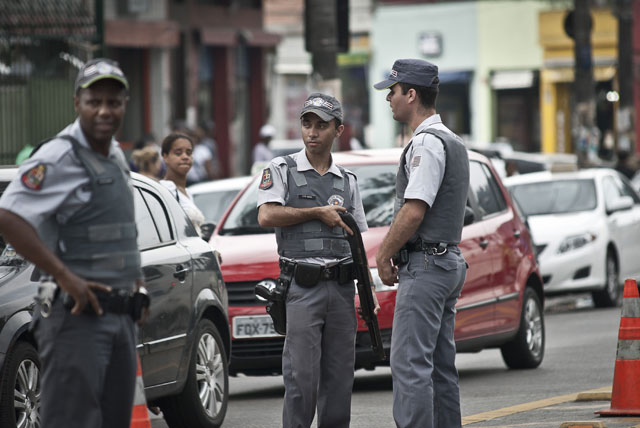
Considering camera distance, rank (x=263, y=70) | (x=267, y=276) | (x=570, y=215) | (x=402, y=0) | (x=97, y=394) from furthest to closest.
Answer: (x=402, y=0)
(x=263, y=70)
(x=570, y=215)
(x=267, y=276)
(x=97, y=394)

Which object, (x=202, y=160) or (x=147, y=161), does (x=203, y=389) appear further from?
(x=202, y=160)

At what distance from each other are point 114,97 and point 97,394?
1073mm

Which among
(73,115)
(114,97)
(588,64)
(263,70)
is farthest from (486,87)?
(114,97)

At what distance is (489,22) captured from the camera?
154 ft

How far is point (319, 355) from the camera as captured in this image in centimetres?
730

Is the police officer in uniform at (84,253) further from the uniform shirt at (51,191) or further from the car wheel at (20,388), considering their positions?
the car wheel at (20,388)

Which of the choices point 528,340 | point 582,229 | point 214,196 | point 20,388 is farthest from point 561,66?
point 20,388

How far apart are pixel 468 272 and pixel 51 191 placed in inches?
239

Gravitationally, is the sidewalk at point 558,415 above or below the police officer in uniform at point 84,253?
below

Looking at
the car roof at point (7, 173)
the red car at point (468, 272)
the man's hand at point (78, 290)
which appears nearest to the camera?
the man's hand at point (78, 290)

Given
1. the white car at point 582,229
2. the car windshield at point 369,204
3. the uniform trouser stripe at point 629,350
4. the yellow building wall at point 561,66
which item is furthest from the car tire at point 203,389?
the yellow building wall at point 561,66

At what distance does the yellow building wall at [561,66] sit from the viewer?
45219 millimetres

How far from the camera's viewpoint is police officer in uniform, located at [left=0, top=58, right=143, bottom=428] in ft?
17.2

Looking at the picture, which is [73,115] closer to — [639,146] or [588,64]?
[588,64]
